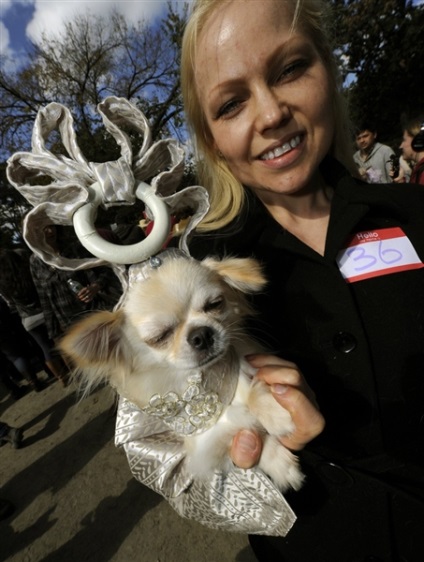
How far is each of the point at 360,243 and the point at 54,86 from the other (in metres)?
14.5

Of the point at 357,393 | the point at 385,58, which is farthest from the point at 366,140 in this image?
the point at 385,58

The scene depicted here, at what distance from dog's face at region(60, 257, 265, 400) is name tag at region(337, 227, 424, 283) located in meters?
0.31

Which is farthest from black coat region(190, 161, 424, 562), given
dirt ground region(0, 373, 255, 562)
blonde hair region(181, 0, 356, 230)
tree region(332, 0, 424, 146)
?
tree region(332, 0, 424, 146)

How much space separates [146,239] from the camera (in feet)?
3.34

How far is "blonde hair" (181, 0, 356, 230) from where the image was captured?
1159 mm

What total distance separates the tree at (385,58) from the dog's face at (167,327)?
1348 cm

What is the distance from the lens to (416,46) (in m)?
13.9

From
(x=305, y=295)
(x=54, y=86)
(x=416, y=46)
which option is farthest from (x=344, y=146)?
(x=416, y=46)

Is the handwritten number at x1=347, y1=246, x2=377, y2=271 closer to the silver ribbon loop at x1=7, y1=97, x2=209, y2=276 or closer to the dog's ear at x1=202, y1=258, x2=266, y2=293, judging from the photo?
the dog's ear at x1=202, y1=258, x2=266, y2=293

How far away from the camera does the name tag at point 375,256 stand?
118 cm

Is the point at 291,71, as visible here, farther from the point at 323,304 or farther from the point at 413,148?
the point at 413,148

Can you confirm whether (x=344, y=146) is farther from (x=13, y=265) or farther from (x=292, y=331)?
(x=13, y=265)

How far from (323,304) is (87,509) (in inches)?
116

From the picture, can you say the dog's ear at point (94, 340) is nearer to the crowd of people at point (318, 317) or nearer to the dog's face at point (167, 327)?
the dog's face at point (167, 327)
